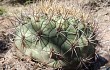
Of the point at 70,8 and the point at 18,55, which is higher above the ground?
the point at 70,8

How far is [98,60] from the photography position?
3.91 metres

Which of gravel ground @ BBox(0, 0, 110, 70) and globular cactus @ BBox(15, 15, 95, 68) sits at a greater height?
globular cactus @ BBox(15, 15, 95, 68)

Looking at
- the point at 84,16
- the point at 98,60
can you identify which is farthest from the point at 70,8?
the point at 98,60

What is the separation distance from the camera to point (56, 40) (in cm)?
333

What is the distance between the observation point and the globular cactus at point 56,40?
3326mm

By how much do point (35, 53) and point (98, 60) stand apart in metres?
0.89

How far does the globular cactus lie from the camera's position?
3326mm

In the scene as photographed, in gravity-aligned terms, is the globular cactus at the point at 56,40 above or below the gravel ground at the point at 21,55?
above

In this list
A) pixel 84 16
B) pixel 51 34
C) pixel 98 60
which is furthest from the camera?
pixel 98 60

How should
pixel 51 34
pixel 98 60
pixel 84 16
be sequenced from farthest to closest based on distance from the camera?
pixel 98 60 < pixel 84 16 < pixel 51 34

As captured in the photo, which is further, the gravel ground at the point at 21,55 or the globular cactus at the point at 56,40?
the gravel ground at the point at 21,55

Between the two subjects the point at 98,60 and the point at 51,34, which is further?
the point at 98,60

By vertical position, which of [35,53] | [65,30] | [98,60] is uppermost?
[65,30]

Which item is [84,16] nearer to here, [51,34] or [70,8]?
[70,8]
